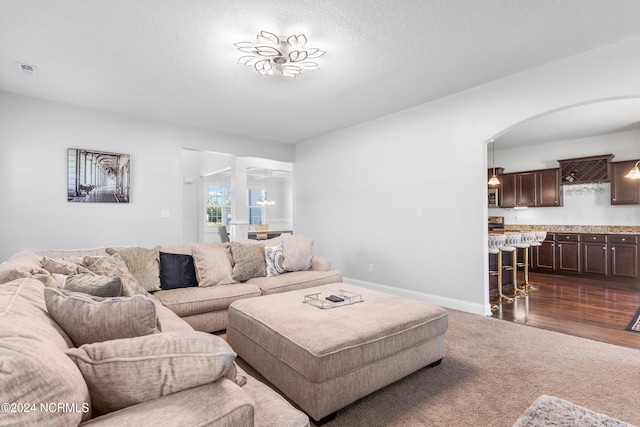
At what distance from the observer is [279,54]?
9.12 feet

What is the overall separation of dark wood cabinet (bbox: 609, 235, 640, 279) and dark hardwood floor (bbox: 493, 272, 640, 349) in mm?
194

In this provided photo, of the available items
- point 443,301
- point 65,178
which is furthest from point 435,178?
point 65,178

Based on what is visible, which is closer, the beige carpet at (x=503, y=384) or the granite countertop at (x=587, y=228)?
the beige carpet at (x=503, y=384)

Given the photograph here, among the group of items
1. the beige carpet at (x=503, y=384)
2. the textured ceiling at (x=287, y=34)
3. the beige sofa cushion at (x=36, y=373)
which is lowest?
the beige carpet at (x=503, y=384)

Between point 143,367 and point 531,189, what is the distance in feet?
25.2

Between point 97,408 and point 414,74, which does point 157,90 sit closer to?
point 414,74

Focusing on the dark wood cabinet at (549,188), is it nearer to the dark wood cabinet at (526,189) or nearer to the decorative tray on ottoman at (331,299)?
the dark wood cabinet at (526,189)

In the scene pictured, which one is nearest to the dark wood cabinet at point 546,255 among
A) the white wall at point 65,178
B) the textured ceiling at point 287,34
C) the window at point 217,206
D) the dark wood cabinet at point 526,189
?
the dark wood cabinet at point 526,189

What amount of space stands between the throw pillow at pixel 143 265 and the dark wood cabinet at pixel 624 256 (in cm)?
712

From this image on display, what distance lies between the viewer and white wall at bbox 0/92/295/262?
381 cm

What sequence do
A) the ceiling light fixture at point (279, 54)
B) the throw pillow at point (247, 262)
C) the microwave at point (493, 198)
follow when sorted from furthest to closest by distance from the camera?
the microwave at point (493, 198) → the throw pillow at point (247, 262) → the ceiling light fixture at point (279, 54)

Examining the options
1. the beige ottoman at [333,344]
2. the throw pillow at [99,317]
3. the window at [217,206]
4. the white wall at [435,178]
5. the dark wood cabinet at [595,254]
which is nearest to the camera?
the throw pillow at [99,317]

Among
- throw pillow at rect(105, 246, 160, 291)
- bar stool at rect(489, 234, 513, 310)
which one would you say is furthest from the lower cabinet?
throw pillow at rect(105, 246, 160, 291)

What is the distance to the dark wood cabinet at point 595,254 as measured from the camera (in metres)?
5.57
